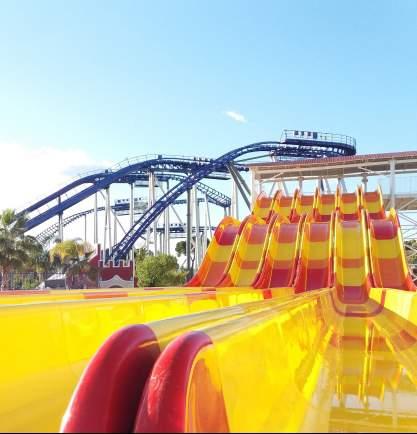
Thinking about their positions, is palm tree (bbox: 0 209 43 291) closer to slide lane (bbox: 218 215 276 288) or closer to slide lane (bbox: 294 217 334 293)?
slide lane (bbox: 218 215 276 288)

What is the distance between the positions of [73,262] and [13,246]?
8.08 meters

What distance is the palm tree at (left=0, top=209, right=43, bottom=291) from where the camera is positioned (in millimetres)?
19516

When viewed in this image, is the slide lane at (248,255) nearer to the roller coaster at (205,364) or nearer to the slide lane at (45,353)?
the roller coaster at (205,364)

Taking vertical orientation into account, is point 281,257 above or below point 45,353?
above

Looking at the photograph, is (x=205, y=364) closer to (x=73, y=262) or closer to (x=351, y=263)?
(x=351, y=263)

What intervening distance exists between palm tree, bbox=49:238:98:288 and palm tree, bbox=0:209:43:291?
22.4 feet

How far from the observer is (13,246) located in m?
19.7

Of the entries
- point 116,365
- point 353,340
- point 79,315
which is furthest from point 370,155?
point 116,365

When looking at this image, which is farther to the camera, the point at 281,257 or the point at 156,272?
the point at 156,272

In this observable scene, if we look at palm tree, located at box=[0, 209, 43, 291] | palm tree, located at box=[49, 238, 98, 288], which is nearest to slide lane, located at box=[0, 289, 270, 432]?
palm tree, located at box=[0, 209, 43, 291]

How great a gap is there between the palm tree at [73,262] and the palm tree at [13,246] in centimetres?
682

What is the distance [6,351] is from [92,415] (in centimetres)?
155

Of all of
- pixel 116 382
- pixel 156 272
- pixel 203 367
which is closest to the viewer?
pixel 116 382

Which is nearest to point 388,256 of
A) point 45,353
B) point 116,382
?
point 45,353
